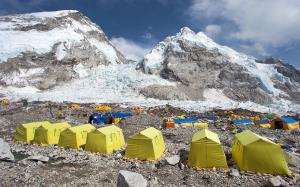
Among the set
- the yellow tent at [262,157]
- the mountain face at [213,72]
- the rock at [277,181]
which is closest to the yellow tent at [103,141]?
the yellow tent at [262,157]

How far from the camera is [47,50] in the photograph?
90.9m

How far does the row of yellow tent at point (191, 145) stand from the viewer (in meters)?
15.0

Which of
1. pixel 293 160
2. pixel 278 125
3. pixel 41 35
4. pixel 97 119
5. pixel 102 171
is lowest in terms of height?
pixel 102 171

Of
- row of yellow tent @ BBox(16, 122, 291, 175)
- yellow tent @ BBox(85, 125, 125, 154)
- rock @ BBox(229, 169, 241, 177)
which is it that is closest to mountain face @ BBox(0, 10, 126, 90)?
row of yellow tent @ BBox(16, 122, 291, 175)

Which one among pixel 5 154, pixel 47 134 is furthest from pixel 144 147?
pixel 47 134

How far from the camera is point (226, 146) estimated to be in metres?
21.7

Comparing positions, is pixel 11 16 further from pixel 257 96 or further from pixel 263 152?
pixel 263 152

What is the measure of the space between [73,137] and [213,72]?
243 feet

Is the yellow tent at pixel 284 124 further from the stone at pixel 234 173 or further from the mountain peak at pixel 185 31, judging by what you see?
the mountain peak at pixel 185 31

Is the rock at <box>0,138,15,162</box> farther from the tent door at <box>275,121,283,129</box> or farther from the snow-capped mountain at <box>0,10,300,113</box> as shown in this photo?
the snow-capped mountain at <box>0,10,300,113</box>

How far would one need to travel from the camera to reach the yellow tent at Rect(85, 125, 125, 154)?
19.8 m

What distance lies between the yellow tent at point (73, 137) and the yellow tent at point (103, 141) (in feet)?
3.36

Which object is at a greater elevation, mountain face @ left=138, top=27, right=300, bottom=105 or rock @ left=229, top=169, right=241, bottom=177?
mountain face @ left=138, top=27, right=300, bottom=105

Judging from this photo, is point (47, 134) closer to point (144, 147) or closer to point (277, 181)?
point (144, 147)
